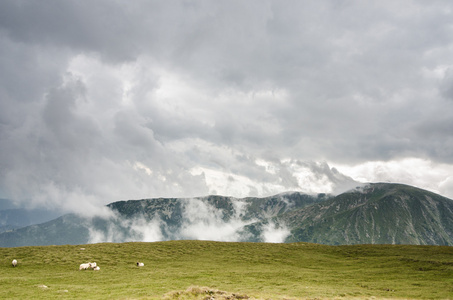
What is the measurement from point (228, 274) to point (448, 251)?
7436 cm

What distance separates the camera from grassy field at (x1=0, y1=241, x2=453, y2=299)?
38.8 metres

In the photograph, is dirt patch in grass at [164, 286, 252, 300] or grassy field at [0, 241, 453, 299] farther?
grassy field at [0, 241, 453, 299]

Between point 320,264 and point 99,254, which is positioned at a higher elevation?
point 99,254

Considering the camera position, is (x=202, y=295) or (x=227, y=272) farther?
(x=227, y=272)

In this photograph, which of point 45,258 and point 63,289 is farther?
point 45,258

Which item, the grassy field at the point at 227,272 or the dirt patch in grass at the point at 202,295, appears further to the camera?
the grassy field at the point at 227,272

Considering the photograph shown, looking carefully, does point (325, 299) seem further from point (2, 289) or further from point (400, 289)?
point (2, 289)

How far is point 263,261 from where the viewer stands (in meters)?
77.2

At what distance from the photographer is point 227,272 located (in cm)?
5881

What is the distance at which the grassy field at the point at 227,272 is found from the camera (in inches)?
1528

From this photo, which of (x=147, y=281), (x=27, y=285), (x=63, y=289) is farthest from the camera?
(x=147, y=281)

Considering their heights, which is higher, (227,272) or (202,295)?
(202,295)

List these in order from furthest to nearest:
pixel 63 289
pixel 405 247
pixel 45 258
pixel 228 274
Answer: pixel 405 247 < pixel 45 258 < pixel 228 274 < pixel 63 289

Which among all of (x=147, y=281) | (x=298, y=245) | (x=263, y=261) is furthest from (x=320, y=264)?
(x=147, y=281)
